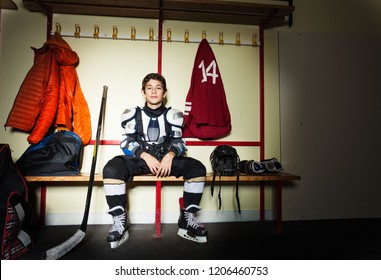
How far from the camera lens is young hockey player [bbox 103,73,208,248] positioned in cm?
140

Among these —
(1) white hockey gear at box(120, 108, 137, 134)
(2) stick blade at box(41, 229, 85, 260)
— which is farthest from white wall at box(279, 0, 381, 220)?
A: (2) stick blade at box(41, 229, 85, 260)

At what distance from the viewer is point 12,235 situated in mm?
1175

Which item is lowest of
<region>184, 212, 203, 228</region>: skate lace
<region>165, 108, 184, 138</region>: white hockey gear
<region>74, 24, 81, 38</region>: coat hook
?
<region>184, 212, 203, 228</region>: skate lace

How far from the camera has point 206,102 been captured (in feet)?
6.03

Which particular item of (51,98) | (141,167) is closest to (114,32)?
(51,98)

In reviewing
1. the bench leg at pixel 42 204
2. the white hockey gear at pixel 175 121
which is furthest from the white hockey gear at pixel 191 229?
the bench leg at pixel 42 204

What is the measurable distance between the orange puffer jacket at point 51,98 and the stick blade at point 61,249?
0.71 m

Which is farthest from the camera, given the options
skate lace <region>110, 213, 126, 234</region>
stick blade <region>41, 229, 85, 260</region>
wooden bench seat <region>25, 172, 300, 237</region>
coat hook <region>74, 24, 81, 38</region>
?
coat hook <region>74, 24, 81, 38</region>

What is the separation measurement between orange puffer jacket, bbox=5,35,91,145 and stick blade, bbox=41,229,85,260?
71cm

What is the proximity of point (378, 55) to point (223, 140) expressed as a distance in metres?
1.61

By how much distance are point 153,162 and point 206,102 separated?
68 cm

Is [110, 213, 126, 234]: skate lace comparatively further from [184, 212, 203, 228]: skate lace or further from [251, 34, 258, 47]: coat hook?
[251, 34, 258, 47]: coat hook

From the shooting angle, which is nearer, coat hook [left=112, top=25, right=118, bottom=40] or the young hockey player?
the young hockey player

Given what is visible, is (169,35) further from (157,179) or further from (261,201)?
(261,201)
